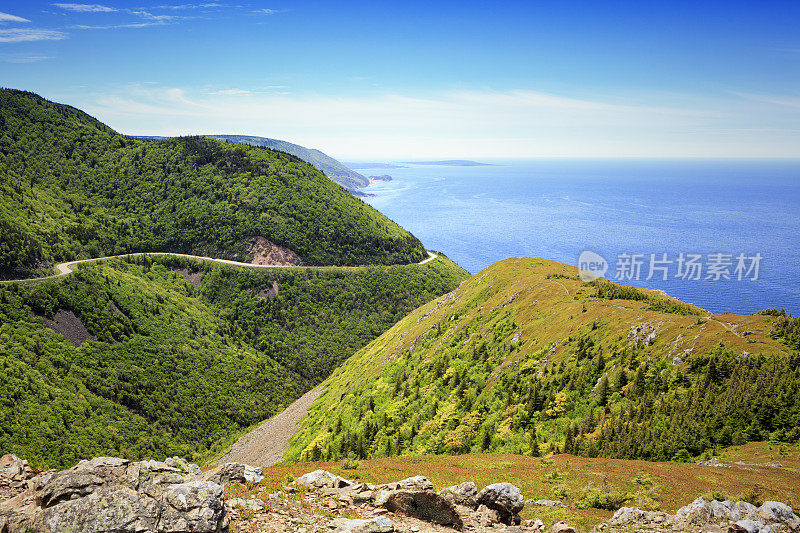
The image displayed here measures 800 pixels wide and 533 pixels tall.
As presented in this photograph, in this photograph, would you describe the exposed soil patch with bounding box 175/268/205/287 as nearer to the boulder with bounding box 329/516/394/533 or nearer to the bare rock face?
the bare rock face

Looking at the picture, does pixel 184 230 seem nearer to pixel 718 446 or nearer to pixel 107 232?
pixel 107 232

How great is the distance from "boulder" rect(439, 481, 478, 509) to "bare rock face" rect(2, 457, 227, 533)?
8.65 metres

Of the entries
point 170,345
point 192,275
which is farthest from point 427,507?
point 192,275

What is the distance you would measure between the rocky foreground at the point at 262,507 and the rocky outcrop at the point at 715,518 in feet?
0.10

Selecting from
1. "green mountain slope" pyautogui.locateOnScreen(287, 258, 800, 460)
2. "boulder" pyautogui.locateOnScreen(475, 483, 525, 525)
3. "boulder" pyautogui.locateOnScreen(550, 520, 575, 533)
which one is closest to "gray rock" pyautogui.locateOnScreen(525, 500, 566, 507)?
"boulder" pyautogui.locateOnScreen(475, 483, 525, 525)

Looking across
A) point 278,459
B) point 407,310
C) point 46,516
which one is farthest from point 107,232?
point 46,516

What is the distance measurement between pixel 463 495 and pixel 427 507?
94.5 inches

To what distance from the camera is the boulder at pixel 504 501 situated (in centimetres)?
1561

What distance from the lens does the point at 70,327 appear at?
93.2 meters

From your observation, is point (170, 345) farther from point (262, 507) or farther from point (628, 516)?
point (628, 516)

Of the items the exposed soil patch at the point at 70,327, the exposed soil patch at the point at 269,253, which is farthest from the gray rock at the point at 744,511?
the exposed soil patch at the point at 269,253

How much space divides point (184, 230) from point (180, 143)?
61.2 m

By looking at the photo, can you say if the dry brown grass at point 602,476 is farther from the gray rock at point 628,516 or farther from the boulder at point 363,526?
the boulder at point 363,526

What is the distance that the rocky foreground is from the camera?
1196 centimetres
